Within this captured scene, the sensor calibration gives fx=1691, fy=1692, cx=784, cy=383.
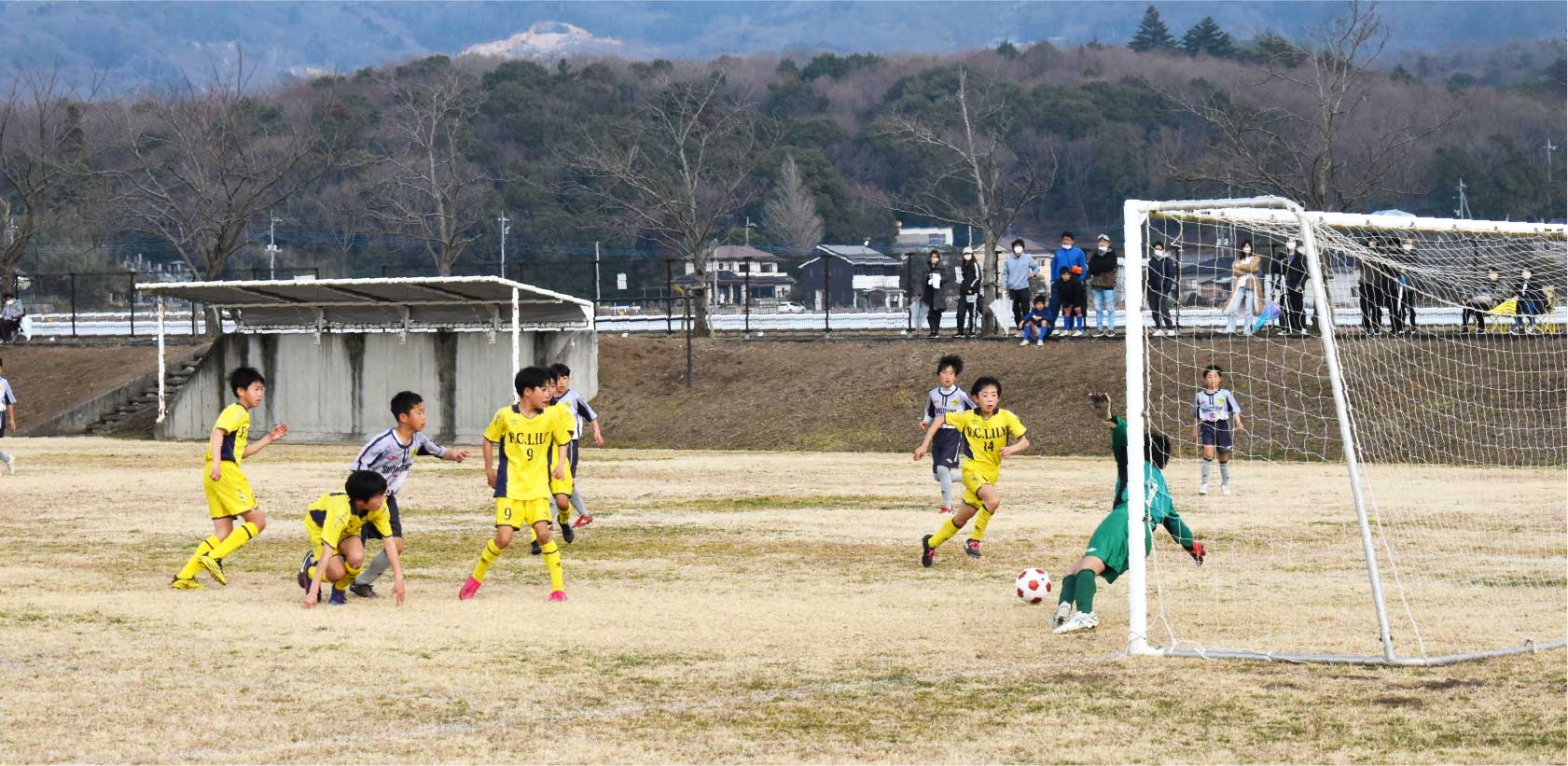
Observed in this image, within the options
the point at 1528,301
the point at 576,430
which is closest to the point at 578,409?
the point at 576,430

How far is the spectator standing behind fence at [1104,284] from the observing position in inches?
1252

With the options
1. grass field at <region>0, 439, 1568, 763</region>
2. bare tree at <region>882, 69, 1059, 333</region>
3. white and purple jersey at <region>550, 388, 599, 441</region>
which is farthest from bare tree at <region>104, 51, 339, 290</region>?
grass field at <region>0, 439, 1568, 763</region>

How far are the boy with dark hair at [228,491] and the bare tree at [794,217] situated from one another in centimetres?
7182

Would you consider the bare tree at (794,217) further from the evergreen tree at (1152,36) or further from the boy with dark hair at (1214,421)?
the boy with dark hair at (1214,421)

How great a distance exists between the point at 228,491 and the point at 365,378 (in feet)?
74.7

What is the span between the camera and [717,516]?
17.4m

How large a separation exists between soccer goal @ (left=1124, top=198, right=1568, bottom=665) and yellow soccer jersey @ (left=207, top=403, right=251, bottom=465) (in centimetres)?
648

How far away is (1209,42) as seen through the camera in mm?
131000

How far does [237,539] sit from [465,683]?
14.3ft

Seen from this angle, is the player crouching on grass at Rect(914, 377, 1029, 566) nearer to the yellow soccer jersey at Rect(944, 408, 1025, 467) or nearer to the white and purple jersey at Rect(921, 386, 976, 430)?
the yellow soccer jersey at Rect(944, 408, 1025, 467)

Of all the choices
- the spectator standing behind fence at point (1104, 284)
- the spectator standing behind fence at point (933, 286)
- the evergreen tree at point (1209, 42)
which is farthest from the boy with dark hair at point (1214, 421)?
the evergreen tree at point (1209, 42)

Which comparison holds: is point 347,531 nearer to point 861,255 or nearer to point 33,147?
point 33,147

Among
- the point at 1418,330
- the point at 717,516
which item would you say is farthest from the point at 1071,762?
the point at 1418,330

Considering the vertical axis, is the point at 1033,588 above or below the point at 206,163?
below
